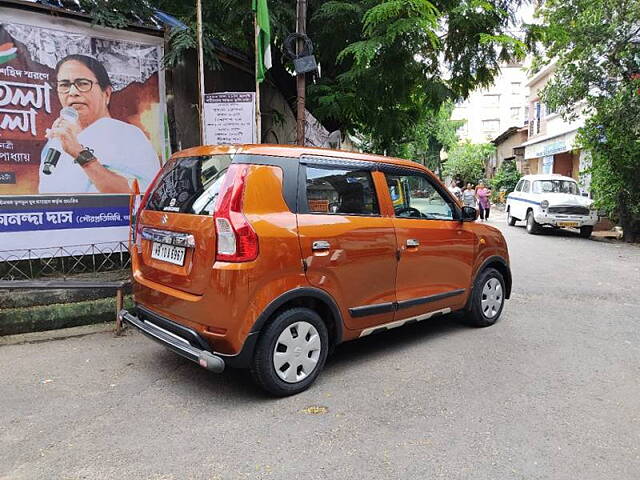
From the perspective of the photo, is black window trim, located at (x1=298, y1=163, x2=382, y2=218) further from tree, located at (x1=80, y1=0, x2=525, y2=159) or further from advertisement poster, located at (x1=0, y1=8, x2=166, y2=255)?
advertisement poster, located at (x1=0, y1=8, x2=166, y2=255)

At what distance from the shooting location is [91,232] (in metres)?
6.24

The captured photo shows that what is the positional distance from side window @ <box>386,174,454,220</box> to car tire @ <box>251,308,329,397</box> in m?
1.39

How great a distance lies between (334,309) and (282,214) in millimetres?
892

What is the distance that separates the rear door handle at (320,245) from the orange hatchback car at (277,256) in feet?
0.04

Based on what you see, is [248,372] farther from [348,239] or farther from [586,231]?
[586,231]

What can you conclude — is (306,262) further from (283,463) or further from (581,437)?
(581,437)

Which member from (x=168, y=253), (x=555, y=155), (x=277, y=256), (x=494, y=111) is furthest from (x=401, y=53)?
(x=494, y=111)

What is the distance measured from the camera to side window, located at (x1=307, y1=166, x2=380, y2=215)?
3855mm

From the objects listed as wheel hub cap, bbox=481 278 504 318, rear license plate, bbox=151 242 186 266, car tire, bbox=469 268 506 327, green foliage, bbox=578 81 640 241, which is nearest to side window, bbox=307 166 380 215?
rear license plate, bbox=151 242 186 266

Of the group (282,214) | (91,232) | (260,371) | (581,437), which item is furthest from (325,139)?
(581,437)

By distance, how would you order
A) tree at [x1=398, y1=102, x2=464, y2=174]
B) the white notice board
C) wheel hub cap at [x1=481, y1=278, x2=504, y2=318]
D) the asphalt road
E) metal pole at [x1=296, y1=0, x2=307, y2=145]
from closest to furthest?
the asphalt road
wheel hub cap at [x1=481, y1=278, x2=504, y2=318]
metal pole at [x1=296, y1=0, x2=307, y2=145]
the white notice board
tree at [x1=398, y1=102, x2=464, y2=174]

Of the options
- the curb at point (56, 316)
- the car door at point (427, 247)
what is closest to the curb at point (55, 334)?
the curb at point (56, 316)

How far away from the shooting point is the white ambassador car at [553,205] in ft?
48.4

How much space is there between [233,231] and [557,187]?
15488mm
